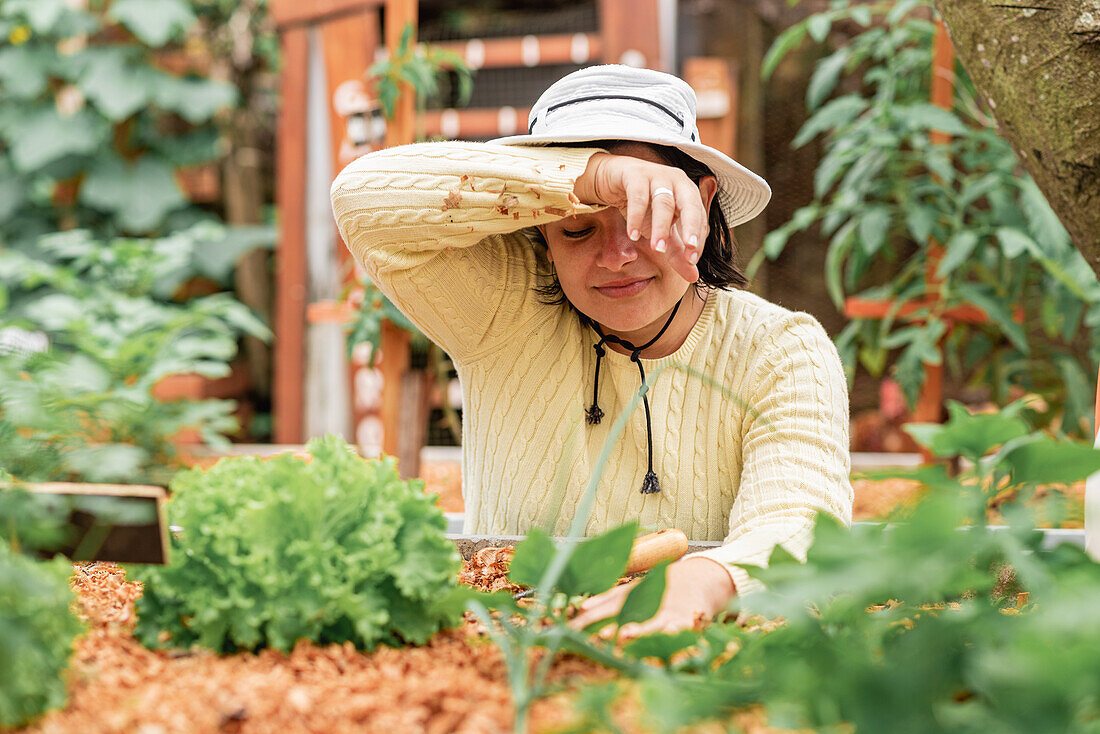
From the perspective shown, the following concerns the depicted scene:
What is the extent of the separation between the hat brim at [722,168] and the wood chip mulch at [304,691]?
0.59 m

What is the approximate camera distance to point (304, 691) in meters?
0.54

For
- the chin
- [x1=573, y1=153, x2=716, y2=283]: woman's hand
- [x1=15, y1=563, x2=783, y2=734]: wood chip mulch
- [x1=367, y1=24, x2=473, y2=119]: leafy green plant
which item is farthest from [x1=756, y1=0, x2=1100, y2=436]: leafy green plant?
[x1=15, y1=563, x2=783, y2=734]: wood chip mulch

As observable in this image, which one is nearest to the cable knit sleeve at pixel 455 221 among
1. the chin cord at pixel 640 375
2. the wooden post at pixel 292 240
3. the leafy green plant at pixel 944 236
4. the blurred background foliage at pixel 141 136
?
the chin cord at pixel 640 375

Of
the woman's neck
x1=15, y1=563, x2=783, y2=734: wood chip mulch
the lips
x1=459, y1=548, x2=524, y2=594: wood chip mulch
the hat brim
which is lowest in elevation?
x1=459, y1=548, x2=524, y2=594: wood chip mulch

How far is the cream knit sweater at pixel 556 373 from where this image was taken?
1022 mm

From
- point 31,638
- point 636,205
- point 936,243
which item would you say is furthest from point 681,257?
point 936,243

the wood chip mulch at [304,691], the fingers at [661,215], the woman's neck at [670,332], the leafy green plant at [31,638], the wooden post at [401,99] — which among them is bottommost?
the wood chip mulch at [304,691]

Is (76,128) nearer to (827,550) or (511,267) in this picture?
(511,267)

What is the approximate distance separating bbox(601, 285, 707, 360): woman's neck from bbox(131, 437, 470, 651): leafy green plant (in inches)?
24.1

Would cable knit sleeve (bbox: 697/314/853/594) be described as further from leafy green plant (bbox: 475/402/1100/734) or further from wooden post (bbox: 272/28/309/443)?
wooden post (bbox: 272/28/309/443)

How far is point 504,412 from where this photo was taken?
1.29 m

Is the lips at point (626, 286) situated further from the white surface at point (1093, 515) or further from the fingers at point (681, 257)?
the white surface at point (1093, 515)

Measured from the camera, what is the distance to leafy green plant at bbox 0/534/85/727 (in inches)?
19.2

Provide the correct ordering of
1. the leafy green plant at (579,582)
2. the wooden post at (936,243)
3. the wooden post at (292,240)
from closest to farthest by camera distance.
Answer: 1. the leafy green plant at (579,582)
2. the wooden post at (936,243)
3. the wooden post at (292,240)
